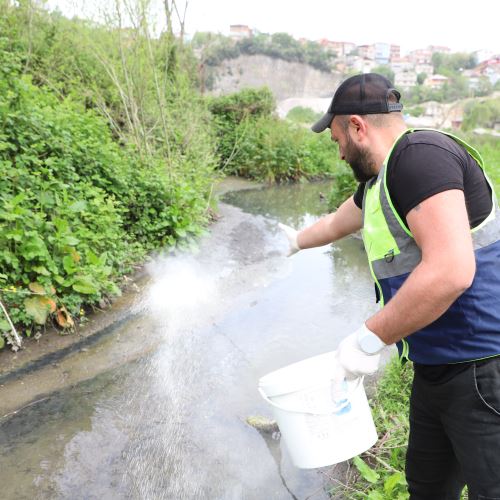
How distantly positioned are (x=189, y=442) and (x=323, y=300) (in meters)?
2.59

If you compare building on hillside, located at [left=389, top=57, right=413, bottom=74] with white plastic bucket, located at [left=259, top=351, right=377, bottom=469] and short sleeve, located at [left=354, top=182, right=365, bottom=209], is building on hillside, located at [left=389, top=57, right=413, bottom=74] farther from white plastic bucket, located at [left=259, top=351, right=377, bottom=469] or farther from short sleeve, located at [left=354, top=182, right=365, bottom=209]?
white plastic bucket, located at [left=259, top=351, right=377, bottom=469]

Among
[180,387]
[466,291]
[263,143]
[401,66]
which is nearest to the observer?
[466,291]

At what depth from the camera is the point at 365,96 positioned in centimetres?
159

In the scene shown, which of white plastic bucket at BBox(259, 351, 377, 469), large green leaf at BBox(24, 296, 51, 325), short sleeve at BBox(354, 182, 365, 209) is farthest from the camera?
large green leaf at BBox(24, 296, 51, 325)

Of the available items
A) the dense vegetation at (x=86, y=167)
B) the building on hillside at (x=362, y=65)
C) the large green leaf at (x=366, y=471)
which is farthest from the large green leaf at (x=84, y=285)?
the building on hillside at (x=362, y=65)

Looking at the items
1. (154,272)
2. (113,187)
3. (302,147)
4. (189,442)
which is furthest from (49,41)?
(189,442)

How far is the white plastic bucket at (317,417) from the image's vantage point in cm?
178

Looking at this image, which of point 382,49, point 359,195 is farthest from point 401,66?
point 359,195

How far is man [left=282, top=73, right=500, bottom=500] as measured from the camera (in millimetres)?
1280

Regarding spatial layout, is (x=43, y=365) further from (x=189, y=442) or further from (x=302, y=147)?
(x=302, y=147)

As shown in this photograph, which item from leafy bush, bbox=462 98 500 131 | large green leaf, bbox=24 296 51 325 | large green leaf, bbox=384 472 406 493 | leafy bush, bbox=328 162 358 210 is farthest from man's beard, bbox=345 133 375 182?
leafy bush, bbox=462 98 500 131

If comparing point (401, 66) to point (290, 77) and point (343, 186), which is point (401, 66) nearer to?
point (290, 77)

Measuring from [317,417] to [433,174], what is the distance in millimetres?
1067

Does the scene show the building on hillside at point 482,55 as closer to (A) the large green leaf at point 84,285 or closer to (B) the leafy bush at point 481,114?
(B) the leafy bush at point 481,114
